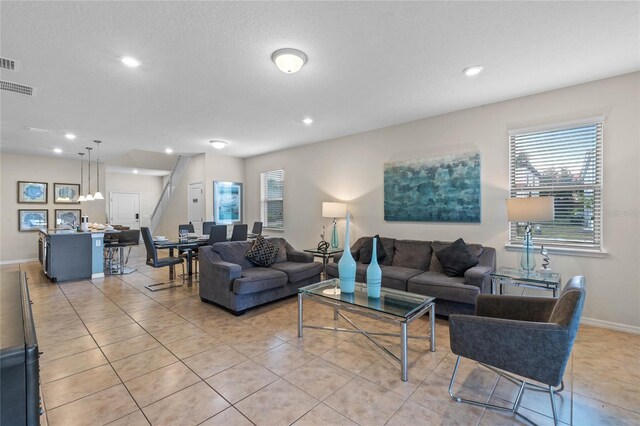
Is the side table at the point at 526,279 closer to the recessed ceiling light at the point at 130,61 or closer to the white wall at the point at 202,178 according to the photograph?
the recessed ceiling light at the point at 130,61

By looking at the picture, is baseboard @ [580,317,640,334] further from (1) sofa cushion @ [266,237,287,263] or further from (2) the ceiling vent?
(2) the ceiling vent

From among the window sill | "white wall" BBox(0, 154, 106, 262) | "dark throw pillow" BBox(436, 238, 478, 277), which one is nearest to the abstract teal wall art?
"dark throw pillow" BBox(436, 238, 478, 277)

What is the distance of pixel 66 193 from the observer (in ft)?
25.8

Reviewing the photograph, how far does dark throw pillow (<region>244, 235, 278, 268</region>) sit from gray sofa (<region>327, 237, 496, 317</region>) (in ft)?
2.86

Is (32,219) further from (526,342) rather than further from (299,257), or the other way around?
(526,342)

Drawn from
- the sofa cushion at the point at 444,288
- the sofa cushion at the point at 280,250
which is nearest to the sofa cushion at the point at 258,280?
the sofa cushion at the point at 280,250

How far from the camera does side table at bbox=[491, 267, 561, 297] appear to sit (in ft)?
9.97

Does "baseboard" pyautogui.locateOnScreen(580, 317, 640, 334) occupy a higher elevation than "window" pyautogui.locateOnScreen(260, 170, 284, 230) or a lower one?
lower

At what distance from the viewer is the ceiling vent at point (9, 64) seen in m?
2.73

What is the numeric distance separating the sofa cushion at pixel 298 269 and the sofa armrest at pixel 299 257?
109mm

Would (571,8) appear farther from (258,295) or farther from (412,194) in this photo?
(258,295)

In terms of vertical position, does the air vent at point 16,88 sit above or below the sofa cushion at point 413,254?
above

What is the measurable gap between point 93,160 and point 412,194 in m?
8.32

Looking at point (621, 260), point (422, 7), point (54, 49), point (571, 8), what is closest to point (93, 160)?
point (54, 49)
